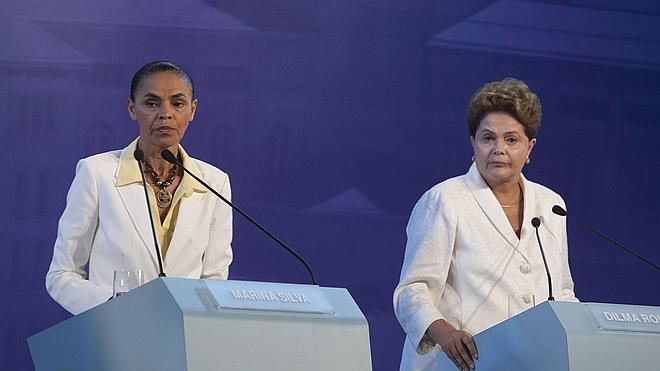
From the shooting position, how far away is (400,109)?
453cm

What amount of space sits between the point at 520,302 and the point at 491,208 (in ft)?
1.03

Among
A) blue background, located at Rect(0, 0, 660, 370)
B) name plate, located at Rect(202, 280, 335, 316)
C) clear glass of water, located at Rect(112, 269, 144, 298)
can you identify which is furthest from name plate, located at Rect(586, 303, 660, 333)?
blue background, located at Rect(0, 0, 660, 370)

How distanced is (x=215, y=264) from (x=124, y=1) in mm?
1448

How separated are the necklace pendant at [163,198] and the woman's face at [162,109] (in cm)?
12

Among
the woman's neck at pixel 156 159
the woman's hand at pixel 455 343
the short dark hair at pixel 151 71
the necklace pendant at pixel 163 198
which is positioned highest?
the short dark hair at pixel 151 71

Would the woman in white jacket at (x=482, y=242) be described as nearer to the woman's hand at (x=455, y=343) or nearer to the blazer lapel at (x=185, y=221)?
the woman's hand at (x=455, y=343)

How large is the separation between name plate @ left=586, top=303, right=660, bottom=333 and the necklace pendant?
123cm

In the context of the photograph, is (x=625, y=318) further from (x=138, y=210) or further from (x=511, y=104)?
(x=138, y=210)

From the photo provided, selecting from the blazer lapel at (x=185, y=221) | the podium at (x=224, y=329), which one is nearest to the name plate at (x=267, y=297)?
the podium at (x=224, y=329)

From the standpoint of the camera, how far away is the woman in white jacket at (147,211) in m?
3.02

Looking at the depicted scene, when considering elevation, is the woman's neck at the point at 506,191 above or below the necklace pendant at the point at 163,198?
below

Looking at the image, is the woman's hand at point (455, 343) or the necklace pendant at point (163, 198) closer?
the woman's hand at point (455, 343)

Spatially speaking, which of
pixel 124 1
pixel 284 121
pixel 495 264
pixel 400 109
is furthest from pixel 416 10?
pixel 495 264

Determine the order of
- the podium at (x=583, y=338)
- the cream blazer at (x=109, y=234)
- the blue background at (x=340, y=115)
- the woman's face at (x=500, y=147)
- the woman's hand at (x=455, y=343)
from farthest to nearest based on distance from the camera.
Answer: the blue background at (x=340, y=115), the woman's face at (x=500, y=147), the cream blazer at (x=109, y=234), the woman's hand at (x=455, y=343), the podium at (x=583, y=338)
